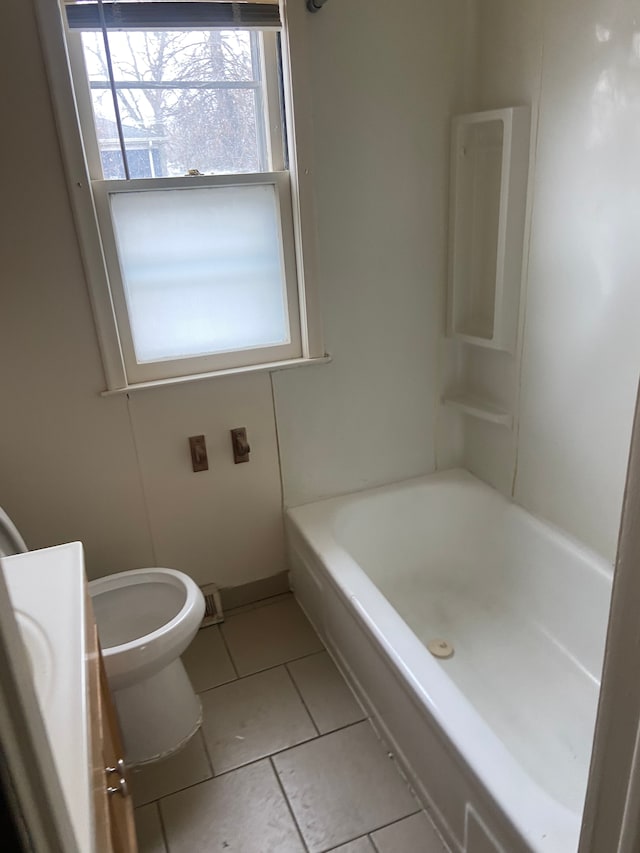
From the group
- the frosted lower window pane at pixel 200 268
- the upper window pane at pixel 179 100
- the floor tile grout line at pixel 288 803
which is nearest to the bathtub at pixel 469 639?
the floor tile grout line at pixel 288 803

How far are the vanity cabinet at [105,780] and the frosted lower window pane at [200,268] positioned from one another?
1.01 m

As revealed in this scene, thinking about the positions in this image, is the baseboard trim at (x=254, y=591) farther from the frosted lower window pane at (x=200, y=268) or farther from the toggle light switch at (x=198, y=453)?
the frosted lower window pane at (x=200, y=268)

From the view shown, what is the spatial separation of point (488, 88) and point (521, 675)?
187 cm

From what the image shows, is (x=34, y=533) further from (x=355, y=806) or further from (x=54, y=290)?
(x=355, y=806)

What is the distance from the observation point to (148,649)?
1604 mm

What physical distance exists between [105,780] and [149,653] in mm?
585

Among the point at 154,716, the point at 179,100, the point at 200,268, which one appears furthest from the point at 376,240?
the point at 154,716

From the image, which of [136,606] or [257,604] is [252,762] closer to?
[136,606]

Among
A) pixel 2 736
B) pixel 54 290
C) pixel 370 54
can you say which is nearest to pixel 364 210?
pixel 370 54

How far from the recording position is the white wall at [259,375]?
1751mm

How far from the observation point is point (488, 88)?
1990 mm

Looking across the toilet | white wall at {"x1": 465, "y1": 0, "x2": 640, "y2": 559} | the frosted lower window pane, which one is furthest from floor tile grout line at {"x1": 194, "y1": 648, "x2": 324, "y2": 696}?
the frosted lower window pane

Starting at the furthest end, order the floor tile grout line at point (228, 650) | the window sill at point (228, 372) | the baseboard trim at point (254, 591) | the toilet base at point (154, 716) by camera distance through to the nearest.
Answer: the baseboard trim at point (254, 591) → the floor tile grout line at point (228, 650) → the window sill at point (228, 372) → the toilet base at point (154, 716)

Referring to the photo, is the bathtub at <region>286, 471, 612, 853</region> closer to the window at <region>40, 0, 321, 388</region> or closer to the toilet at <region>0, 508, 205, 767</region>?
the toilet at <region>0, 508, 205, 767</region>
